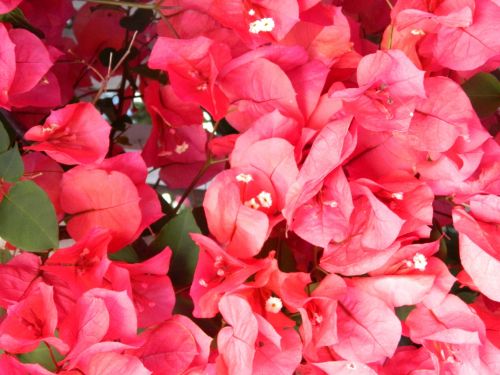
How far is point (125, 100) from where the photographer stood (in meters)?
0.78

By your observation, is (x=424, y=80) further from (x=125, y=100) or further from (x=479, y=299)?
(x=125, y=100)

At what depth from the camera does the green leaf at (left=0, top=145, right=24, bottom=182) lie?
51 centimetres

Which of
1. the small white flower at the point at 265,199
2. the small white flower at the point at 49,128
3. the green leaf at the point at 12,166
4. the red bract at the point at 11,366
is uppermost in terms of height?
the small white flower at the point at 49,128

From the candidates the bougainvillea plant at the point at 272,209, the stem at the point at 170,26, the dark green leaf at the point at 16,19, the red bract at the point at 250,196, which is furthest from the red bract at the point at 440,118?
the dark green leaf at the point at 16,19

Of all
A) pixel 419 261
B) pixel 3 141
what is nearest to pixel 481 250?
pixel 419 261

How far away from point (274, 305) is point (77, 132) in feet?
0.64

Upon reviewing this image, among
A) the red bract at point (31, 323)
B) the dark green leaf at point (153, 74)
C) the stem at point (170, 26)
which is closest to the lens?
the red bract at point (31, 323)

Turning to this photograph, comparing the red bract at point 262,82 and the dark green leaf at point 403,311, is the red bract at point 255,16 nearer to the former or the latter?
the red bract at point 262,82

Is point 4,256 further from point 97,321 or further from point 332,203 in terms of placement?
point 332,203

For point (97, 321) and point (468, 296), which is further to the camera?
point (468, 296)

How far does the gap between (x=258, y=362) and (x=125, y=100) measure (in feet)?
1.20

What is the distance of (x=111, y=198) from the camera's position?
0.53 metres

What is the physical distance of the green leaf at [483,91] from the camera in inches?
23.6

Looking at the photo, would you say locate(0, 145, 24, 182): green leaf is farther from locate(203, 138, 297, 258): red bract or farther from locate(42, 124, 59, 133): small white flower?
locate(203, 138, 297, 258): red bract
